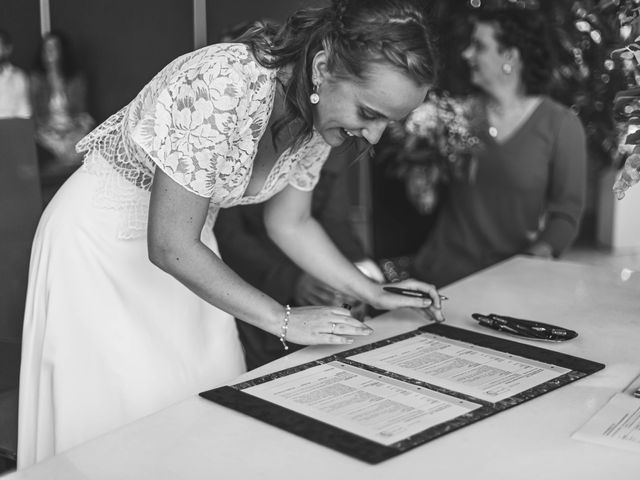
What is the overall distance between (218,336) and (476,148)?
1.90m

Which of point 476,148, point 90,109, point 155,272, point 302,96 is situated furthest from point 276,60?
point 90,109

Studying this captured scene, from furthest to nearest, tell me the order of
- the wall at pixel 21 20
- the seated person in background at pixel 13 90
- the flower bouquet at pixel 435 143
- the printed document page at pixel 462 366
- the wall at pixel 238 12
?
1. the seated person in background at pixel 13 90
2. the flower bouquet at pixel 435 143
3. the wall at pixel 238 12
4. the wall at pixel 21 20
5. the printed document page at pixel 462 366

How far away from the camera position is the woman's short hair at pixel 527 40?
3166mm

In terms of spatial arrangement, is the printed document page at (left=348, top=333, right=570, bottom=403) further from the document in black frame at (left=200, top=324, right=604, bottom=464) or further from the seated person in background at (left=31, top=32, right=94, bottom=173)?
the seated person in background at (left=31, top=32, right=94, bottom=173)

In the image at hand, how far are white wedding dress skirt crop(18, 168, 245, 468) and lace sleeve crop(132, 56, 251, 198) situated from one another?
34 cm

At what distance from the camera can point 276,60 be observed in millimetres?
1609

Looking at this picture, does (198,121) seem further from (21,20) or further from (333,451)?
(21,20)

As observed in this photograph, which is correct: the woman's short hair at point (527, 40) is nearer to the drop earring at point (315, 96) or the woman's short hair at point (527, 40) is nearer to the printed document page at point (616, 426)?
the drop earring at point (315, 96)

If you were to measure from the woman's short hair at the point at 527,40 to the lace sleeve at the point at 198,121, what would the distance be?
187cm

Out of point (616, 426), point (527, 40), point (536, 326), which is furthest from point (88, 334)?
point (527, 40)

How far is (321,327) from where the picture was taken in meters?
1.61

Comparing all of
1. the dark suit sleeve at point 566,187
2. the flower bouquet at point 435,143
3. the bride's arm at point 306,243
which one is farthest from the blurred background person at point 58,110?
the bride's arm at point 306,243

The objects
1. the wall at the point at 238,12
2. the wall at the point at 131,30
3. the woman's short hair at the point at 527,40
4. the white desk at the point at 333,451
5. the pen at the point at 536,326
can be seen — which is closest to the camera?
the white desk at the point at 333,451

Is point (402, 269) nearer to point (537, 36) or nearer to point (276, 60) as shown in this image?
point (537, 36)
